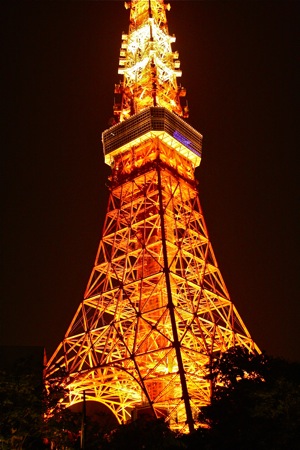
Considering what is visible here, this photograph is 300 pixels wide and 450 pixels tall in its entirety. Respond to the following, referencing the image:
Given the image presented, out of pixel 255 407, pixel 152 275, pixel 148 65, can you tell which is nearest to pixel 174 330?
pixel 152 275

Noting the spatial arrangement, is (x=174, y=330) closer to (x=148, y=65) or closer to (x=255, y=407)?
(x=255, y=407)

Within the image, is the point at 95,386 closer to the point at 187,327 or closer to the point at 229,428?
the point at 187,327

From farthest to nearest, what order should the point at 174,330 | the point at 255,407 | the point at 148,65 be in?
the point at 148,65 → the point at 174,330 → the point at 255,407

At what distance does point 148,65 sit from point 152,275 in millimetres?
16146

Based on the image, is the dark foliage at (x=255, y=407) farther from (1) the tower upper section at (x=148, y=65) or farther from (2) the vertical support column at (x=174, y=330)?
(1) the tower upper section at (x=148, y=65)

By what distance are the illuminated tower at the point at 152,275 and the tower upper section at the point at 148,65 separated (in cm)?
8

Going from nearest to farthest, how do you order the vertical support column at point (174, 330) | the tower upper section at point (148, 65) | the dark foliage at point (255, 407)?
the dark foliage at point (255, 407)
the vertical support column at point (174, 330)
the tower upper section at point (148, 65)

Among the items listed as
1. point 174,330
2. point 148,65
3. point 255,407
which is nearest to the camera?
point 255,407

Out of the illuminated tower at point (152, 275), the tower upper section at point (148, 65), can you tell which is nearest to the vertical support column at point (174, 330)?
the illuminated tower at point (152, 275)

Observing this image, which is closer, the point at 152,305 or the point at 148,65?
the point at 152,305

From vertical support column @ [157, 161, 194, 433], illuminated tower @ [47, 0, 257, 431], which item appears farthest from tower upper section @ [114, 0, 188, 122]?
vertical support column @ [157, 161, 194, 433]

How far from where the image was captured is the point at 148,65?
35969mm

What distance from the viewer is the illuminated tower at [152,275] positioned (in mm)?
24375

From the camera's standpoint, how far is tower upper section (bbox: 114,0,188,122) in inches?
1361
